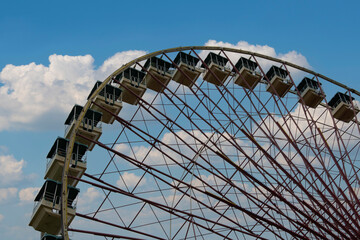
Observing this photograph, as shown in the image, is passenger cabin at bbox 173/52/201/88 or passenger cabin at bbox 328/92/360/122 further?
passenger cabin at bbox 328/92/360/122

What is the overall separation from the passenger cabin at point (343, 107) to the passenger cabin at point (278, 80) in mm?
3703

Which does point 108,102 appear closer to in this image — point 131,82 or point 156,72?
point 131,82

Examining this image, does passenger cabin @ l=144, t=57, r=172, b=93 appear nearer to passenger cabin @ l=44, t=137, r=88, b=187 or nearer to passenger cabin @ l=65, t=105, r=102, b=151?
passenger cabin @ l=65, t=105, r=102, b=151

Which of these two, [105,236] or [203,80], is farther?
[203,80]

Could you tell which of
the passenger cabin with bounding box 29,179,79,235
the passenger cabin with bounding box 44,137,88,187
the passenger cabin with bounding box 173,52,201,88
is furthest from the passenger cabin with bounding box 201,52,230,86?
the passenger cabin with bounding box 29,179,79,235

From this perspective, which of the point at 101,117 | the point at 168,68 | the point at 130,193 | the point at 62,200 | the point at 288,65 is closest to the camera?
the point at 62,200

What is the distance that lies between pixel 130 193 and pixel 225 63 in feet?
43.3

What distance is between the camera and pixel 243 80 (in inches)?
1110

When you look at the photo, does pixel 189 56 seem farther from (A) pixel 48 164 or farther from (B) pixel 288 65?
(A) pixel 48 164

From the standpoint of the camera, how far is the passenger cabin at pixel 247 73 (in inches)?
1168

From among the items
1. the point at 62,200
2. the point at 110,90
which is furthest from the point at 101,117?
the point at 62,200

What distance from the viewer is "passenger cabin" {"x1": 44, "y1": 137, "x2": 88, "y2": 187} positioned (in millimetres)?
20156

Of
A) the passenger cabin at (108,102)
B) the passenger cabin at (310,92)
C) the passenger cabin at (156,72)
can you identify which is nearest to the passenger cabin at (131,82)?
the passenger cabin at (156,72)

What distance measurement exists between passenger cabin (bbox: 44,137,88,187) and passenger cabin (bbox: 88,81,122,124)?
2868mm
